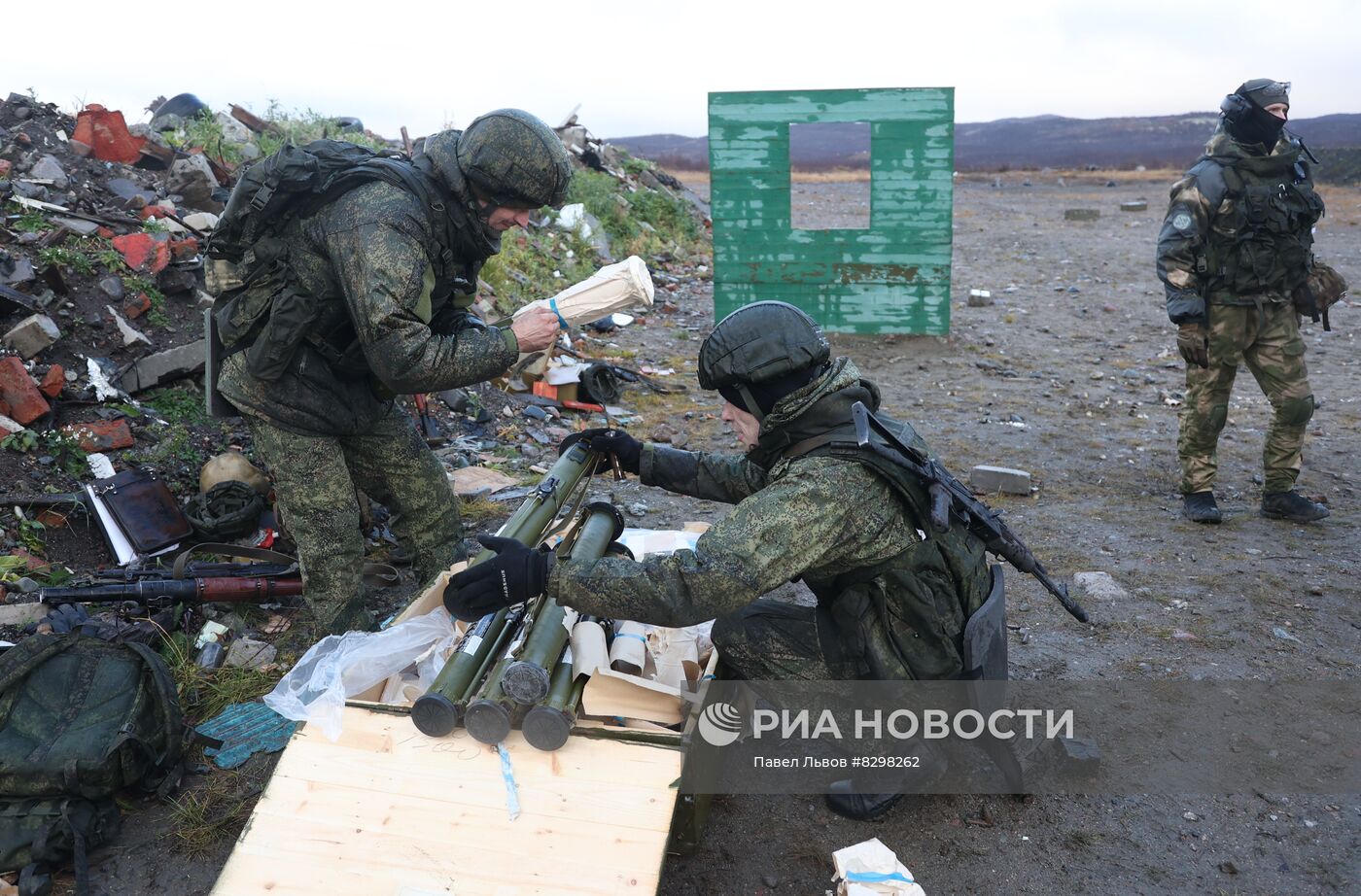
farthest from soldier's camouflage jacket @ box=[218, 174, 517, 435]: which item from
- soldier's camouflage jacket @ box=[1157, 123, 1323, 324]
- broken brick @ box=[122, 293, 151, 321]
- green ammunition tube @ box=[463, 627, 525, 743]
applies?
soldier's camouflage jacket @ box=[1157, 123, 1323, 324]

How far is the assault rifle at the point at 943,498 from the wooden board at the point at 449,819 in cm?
91

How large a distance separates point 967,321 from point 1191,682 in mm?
6993

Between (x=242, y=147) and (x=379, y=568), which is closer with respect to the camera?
(x=379, y=568)

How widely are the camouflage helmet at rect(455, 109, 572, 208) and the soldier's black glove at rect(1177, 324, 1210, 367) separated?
133 inches

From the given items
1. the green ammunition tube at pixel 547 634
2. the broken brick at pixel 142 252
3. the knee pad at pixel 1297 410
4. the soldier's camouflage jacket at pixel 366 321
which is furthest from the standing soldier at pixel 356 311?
the knee pad at pixel 1297 410

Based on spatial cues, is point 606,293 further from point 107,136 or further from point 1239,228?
point 107,136

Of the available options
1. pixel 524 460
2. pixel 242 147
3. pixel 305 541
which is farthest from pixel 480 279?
pixel 305 541

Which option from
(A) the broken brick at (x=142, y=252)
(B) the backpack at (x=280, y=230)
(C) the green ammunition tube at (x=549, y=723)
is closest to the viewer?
Answer: (C) the green ammunition tube at (x=549, y=723)

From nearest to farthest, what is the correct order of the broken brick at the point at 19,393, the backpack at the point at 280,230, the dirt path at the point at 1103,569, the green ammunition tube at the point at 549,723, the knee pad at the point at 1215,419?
the green ammunition tube at the point at 549,723, the dirt path at the point at 1103,569, the backpack at the point at 280,230, the broken brick at the point at 19,393, the knee pad at the point at 1215,419

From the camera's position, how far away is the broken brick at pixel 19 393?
449 cm

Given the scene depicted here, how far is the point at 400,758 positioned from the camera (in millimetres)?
2373

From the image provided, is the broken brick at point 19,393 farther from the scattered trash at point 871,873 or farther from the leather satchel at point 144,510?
the scattered trash at point 871,873

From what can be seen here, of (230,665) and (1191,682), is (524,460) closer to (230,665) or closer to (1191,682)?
(230,665)

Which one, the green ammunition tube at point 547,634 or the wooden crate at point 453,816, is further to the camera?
the green ammunition tube at point 547,634
